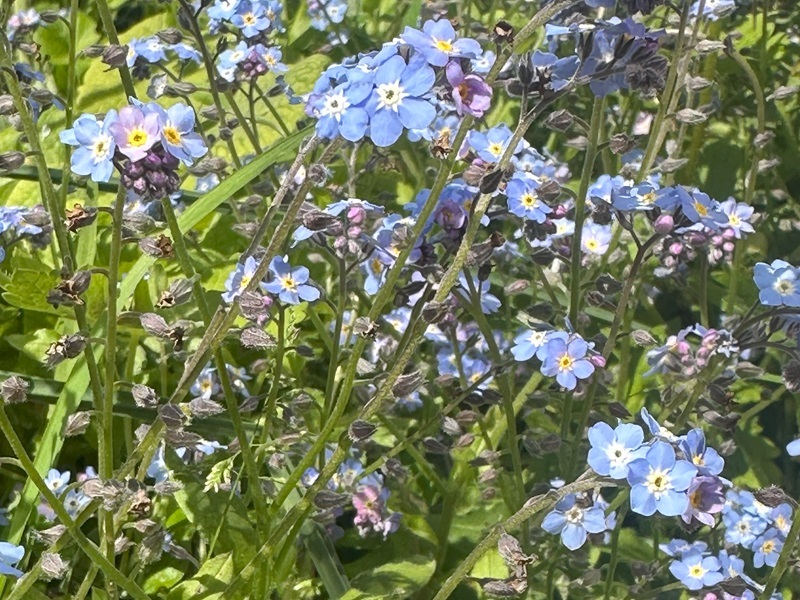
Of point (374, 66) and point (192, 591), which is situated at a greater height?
point (374, 66)

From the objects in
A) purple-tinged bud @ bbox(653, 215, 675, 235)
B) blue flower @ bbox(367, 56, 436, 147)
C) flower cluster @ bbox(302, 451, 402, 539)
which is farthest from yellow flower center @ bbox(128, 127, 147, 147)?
flower cluster @ bbox(302, 451, 402, 539)

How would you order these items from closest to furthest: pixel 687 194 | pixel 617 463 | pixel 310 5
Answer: pixel 617 463, pixel 687 194, pixel 310 5

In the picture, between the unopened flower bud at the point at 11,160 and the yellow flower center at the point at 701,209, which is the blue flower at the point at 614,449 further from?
the unopened flower bud at the point at 11,160

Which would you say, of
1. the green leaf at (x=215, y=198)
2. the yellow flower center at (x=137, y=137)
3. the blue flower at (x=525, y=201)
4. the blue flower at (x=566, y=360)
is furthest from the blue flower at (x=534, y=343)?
the yellow flower center at (x=137, y=137)

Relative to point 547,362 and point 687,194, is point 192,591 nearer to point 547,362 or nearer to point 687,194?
point 547,362

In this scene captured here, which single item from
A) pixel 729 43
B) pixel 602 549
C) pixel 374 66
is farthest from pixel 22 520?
pixel 729 43

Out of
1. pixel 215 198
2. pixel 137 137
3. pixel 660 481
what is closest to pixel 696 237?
pixel 660 481

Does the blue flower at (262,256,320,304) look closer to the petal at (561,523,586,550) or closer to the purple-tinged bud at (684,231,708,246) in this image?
the petal at (561,523,586,550)

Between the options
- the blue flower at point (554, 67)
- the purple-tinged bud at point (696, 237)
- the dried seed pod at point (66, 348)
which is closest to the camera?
the dried seed pod at point (66, 348)
